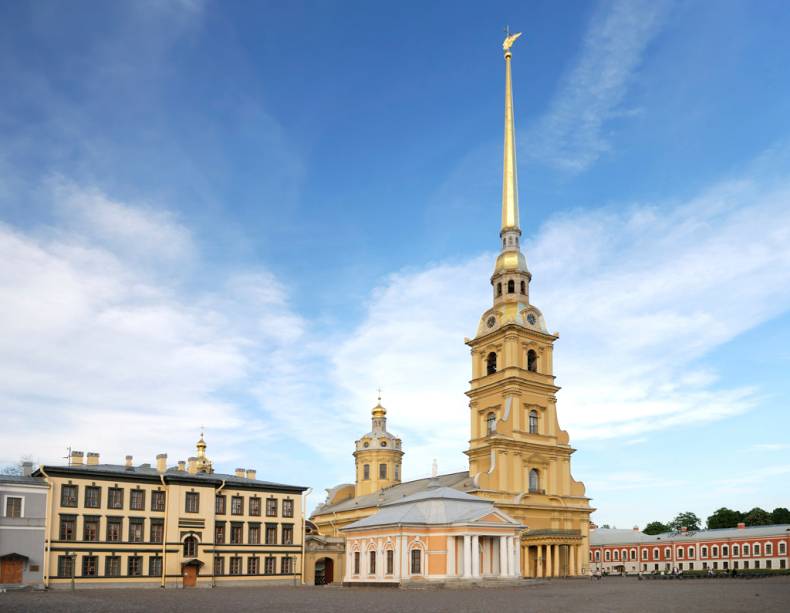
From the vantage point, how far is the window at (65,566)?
160ft

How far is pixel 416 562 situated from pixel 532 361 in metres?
27.8

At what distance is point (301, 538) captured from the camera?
199 ft

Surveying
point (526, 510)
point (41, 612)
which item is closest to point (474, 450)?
point (526, 510)

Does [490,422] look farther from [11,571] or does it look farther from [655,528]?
[655,528]

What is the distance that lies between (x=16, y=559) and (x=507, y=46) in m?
66.0

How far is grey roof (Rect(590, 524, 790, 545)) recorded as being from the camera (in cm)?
9827

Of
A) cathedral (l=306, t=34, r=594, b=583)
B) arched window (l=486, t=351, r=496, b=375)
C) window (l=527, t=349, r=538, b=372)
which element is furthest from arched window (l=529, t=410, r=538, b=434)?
arched window (l=486, t=351, r=496, b=375)

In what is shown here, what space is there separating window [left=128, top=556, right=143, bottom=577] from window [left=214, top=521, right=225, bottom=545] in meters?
5.43

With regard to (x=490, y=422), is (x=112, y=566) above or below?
below

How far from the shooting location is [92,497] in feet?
168

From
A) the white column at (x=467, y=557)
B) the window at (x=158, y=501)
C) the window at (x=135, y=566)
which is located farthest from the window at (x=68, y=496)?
the white column at (x=467, y=557)

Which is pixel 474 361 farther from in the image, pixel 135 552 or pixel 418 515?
pixel 135 552

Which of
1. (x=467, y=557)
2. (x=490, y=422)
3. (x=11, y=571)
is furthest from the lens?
(x=490, y=422)

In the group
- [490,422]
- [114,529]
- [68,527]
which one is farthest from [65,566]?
[490,422]
